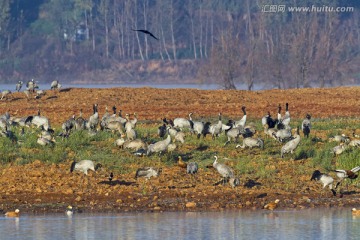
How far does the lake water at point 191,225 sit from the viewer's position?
15812 millimetres

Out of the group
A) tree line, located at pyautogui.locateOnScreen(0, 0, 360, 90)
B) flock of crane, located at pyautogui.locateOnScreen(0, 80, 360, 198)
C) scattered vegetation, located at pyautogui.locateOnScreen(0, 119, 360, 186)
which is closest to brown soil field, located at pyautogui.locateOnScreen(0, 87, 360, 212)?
scattered vegetation, located at pyautogui.locateOnScreen(0, 119, 360, 186)

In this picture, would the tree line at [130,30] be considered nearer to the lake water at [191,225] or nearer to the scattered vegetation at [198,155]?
the scattered vegetation at [198,155]

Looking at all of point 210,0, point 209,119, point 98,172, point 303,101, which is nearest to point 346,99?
point 303,101

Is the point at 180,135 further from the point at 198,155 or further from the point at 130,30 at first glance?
the point at 130,30

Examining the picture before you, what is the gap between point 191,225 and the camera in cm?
1659

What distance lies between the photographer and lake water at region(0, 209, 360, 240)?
1581 cm

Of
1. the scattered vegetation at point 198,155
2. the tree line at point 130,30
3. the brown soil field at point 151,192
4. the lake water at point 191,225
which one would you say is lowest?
the lake water at point 191,225

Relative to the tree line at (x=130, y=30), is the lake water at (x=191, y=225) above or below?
below

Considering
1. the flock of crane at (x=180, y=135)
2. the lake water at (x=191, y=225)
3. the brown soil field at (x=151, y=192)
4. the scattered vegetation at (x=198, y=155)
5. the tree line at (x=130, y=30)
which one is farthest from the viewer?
the tree line at (x=130, y=30)

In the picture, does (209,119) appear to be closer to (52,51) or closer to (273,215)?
(273,215)

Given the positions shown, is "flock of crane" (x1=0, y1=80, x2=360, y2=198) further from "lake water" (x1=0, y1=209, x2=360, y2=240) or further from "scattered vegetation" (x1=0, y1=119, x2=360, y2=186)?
"lake water" (x1=0, y1=209, x2=360, y2=240)

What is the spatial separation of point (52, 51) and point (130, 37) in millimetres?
9621

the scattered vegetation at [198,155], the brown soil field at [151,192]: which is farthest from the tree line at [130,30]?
the brown soil field at [151,192]

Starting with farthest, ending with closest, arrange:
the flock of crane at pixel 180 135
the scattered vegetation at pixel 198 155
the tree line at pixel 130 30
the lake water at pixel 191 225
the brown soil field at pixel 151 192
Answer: the tree line at pixel 130 30 < the scattered vegetation at pixel 198 155 < the flock of crane at pixel 180 135 < the brown soil field at pixel 151 192 < the lake water at pixel 191 225
